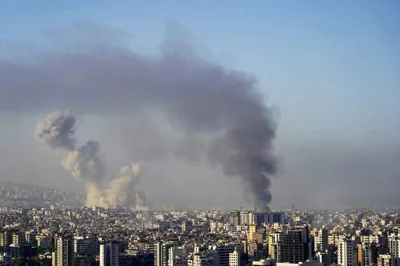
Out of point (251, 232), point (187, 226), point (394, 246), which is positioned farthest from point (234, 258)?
point (187, 226)

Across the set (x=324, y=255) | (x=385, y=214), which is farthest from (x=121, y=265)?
(x=385, y=214)

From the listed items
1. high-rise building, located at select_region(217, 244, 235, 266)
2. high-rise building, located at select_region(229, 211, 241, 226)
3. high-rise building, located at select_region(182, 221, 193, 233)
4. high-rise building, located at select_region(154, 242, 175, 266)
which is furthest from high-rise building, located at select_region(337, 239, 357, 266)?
high-rise building, located at select_region(229, 211, 241, 226)

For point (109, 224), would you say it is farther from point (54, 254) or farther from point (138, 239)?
point (54, 254)

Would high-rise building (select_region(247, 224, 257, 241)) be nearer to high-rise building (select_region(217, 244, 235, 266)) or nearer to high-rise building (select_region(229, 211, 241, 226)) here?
high-rise building (select_region(217, 244, 235, 266))

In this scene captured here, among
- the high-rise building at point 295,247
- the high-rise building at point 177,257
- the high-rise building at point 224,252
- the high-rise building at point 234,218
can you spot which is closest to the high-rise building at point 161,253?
the high-rise building at point 177,257

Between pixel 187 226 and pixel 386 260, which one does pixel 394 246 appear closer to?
pixel 386 260
